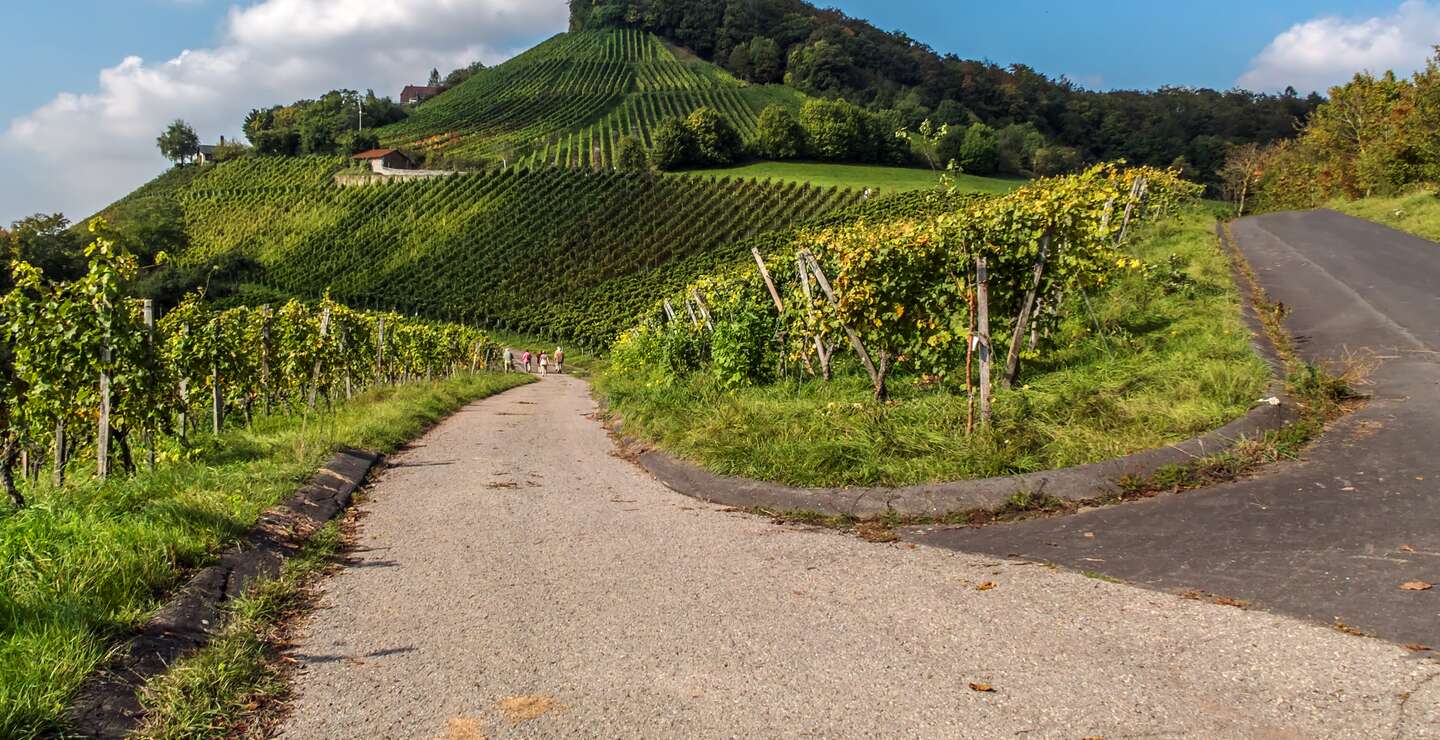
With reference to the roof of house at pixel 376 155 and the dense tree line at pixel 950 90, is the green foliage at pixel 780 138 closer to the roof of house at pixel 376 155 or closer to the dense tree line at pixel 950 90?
the dense tree line at pixel 950 90

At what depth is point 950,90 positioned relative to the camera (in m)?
118

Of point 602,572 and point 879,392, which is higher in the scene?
point 879,392

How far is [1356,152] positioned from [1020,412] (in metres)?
35.1

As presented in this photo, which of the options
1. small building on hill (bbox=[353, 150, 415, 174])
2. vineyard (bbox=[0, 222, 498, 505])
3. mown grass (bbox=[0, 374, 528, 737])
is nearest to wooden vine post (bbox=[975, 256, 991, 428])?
mown grass (bbox=[0, 374, 528, 737])

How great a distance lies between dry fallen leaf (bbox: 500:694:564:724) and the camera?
307 cm

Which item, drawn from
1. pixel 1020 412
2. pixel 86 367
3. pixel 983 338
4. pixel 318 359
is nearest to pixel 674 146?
pixel 318 359

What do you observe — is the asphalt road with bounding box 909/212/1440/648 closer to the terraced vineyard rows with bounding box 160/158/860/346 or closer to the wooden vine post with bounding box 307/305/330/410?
the wooden vine post with bounding box 307/305/330/410

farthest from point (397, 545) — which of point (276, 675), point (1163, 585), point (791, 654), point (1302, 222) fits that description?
point (1302, 222)

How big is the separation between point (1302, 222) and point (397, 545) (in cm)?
2434

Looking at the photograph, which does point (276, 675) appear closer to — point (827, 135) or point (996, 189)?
point (996, 189)

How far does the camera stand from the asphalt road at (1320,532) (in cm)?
375

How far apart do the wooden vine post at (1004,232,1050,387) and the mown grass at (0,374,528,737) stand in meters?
6.19

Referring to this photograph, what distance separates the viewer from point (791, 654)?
3.54m

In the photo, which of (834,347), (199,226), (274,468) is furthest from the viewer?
(199,226)
